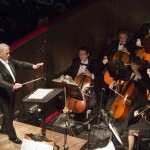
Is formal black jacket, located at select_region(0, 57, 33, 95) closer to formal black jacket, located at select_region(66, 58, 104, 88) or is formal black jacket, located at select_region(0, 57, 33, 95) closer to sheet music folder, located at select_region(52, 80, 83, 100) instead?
sheet music folder, located at select_region(52, 80, 83, 100)

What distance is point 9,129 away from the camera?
5.73 m

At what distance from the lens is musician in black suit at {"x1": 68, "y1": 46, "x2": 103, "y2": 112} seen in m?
7.11

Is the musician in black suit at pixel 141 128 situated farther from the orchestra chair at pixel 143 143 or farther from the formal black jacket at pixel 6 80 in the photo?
the formal black jacket at pixel 6 80

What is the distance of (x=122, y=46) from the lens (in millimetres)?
7301

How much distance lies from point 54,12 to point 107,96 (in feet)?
7.74

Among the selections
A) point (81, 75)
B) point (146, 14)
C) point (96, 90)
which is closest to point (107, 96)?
point (96, 90)

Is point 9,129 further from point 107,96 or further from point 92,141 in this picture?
point 107,96

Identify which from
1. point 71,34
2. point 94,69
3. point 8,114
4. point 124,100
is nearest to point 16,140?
point 8,114

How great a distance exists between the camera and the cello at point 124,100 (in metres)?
6.26

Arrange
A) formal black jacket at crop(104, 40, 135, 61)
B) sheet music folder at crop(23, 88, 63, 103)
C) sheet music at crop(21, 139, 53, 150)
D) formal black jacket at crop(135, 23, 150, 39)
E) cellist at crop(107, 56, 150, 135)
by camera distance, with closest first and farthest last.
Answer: sheet music at crop(21, 139, 53, 150) → sheet music folder at crop(23, 88, 63, 103) → cellist at crop(107, 56, 150, 135) → formal black jacket at crop(104, 40, 135, 61) → formal black jacket at crop(135, 23, 150, 39)

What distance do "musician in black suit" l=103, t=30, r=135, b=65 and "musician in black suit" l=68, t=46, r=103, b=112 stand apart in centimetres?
28

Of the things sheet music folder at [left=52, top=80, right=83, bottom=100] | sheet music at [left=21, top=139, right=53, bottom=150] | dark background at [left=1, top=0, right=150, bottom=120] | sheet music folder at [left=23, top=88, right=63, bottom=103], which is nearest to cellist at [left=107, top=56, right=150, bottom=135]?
sheet music folder at [left=52, top=80, right=83, bottom=100]

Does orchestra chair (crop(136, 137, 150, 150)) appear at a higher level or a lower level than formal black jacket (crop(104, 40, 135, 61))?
lower

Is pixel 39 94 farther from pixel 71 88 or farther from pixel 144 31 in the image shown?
pixel 144 31
